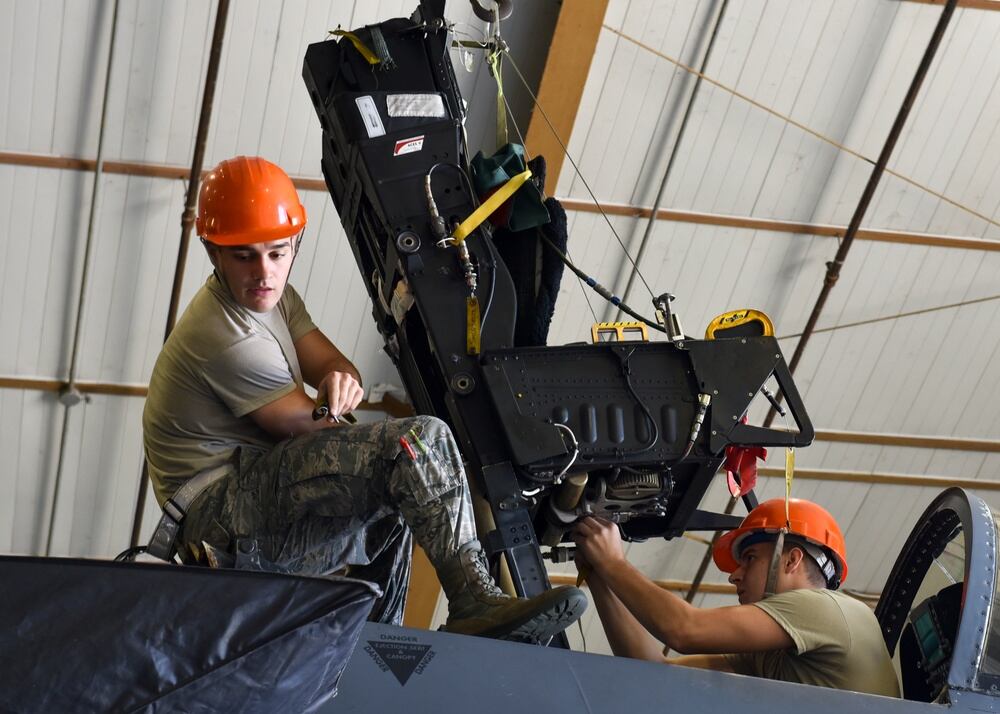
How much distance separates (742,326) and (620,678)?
5.19 ft

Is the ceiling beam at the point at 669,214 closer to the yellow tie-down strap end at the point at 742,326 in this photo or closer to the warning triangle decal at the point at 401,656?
the yellow tie-down strap end at the point at 742,326

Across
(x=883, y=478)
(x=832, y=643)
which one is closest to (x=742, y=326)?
(x=832, y=643)

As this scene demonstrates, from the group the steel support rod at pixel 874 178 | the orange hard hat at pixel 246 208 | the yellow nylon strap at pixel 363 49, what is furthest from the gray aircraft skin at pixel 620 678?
the steel support rod at pixel 874 178

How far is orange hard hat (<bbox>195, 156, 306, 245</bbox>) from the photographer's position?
3410 millimetres

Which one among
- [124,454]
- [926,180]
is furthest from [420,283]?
[926,180]

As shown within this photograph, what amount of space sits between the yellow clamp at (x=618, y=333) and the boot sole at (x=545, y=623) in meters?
1.29

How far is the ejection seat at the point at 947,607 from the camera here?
319 centimetres

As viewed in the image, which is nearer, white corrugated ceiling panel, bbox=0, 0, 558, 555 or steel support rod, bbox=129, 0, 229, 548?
steel support rod, bbox=129, 0, 229, 548

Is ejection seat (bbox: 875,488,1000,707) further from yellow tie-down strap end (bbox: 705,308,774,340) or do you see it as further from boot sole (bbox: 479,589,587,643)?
boot sole (bbox: 479,589,587,643)

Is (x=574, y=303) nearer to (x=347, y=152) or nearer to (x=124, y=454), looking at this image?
(x=124, y=454)

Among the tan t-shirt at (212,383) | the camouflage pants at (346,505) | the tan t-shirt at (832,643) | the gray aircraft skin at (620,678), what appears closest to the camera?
the gray aircraft skin at (620,678)

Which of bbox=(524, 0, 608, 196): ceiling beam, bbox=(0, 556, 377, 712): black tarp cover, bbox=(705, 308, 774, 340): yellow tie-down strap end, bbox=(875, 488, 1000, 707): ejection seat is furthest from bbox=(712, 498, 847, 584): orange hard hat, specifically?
bbox=(524, 0, 608, 196): ceiling beam

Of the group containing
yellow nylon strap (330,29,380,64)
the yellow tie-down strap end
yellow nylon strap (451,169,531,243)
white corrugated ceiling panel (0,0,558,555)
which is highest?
yellow nylon strap (330,29,380,64)

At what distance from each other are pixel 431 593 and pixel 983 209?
5216 millimetres
